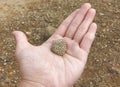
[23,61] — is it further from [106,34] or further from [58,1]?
[58,1]

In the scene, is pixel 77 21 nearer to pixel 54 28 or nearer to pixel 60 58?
pixel 60 58

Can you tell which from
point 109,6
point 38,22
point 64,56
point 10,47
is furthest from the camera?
point 109,6

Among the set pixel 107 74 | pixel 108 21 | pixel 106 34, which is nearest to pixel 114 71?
pixel 107 74

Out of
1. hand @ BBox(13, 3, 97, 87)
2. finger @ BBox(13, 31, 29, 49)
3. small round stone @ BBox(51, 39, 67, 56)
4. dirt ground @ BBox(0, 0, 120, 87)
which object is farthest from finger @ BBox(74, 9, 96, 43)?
dirt ground @ BBox(0, 0, 120, 87)

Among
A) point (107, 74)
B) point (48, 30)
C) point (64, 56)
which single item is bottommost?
point (107, 74)

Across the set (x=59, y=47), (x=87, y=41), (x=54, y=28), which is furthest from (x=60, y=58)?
(x=54, y=28)

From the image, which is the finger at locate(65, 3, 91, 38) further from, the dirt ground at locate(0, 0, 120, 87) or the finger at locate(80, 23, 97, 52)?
the dirt ground at locate(0, 0, 120, 87)

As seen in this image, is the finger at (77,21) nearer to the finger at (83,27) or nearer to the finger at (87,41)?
the finger at (83,27)

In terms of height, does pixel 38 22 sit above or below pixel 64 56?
below
